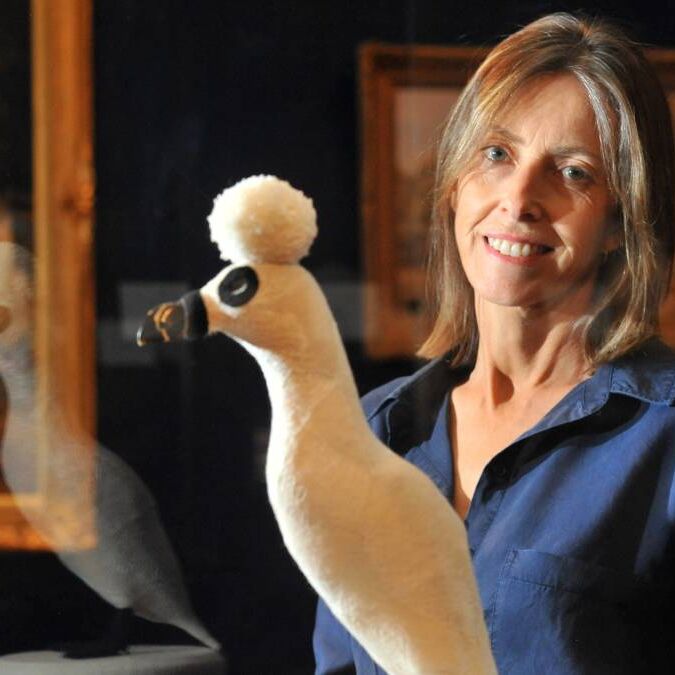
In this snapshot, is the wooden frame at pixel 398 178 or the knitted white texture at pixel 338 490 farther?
the wooden frame at pixel 398 178

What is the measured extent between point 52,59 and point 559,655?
0.47 meters

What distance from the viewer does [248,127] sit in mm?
669

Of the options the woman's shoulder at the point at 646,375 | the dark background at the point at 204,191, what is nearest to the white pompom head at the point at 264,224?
the dark background at the point at 204,191

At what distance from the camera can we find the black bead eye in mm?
540

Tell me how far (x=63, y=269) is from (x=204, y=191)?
4.5 inches

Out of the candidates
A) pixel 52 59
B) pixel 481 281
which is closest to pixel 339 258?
pixel 481 281

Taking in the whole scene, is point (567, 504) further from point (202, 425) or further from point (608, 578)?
point (202, 425)

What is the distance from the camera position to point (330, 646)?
67 centimetres

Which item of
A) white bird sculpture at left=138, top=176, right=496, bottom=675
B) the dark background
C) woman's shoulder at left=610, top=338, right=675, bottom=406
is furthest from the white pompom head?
woman's shoulder at left=610, top=338, right=675, bottom=406

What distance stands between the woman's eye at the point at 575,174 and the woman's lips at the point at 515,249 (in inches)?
1.6

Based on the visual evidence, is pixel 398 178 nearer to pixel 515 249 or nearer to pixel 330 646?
pixel 515 249

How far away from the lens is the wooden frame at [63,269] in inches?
27.4

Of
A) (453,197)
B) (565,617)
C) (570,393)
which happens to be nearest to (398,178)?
(453,197)

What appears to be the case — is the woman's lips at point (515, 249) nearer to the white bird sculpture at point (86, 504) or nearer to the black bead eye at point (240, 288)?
the black bead eye at point (240, 288)
